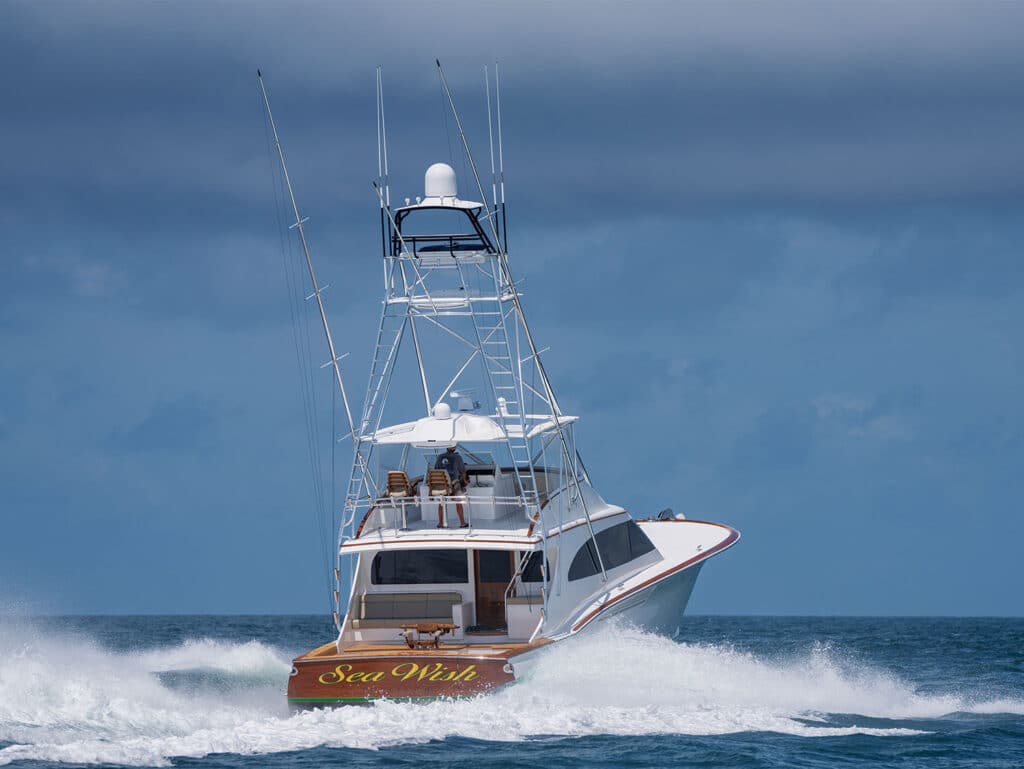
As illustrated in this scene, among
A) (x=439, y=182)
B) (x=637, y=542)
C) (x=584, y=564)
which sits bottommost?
(x=584, y=564)

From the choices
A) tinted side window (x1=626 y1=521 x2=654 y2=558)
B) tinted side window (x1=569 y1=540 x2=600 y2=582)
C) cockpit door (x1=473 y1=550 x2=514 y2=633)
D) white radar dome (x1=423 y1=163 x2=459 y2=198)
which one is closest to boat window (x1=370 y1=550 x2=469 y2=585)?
cockpit door (x1=473 y1=550 x2=514 y2=633)

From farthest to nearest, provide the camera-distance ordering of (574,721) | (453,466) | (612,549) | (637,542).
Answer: (637,542) → (612,549) → (453,466) → (574,721)

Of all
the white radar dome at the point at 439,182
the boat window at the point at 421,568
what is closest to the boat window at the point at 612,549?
the boat window at the point at 421,568

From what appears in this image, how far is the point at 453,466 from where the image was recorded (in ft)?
68.5

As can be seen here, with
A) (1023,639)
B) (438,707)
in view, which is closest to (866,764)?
(438,707)

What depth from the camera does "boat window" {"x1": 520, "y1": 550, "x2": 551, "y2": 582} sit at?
20203 mm

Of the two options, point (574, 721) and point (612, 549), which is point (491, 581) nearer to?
point (612, 549)

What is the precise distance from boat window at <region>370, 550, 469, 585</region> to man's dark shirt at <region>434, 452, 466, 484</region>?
3.96 feet

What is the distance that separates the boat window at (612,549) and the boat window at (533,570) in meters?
0.44

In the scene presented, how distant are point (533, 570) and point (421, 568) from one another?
5.08 ft

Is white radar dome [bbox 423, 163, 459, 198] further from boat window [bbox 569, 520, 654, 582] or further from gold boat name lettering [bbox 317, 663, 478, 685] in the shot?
gold boat name lettering [bbox 317, 663, 478, 685]

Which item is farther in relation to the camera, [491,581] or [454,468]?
[454,468]

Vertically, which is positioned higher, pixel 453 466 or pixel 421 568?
pixel 453 466

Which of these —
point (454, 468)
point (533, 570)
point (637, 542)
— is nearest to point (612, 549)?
point (637, 542)
